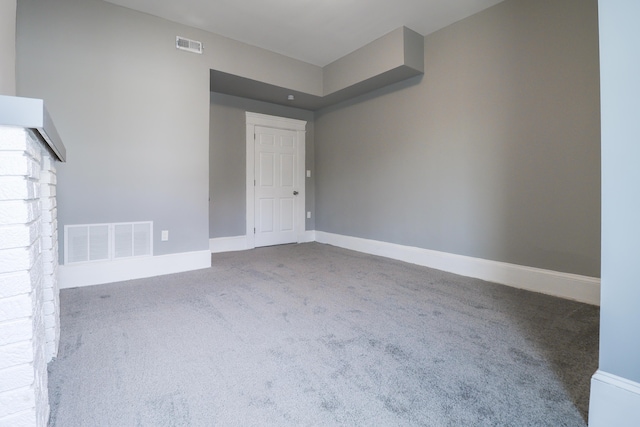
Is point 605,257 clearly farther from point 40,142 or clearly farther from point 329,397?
point 40,142

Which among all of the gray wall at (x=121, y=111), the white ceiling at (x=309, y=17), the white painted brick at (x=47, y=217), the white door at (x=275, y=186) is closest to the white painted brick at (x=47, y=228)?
the white painted brick at (x=47, y=217)

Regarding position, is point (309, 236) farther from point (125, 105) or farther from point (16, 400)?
point (16, 400)

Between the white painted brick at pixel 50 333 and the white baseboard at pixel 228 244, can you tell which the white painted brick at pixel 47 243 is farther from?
the white baseboard at pixel 228 244

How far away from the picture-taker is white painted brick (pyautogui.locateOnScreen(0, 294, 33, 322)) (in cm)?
84

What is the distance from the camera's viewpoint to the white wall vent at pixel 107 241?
302 centimetres

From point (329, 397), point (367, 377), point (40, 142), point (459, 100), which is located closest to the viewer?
point (40, 142)

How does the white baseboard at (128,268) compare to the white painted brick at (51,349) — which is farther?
the white baseboard at (128,268)

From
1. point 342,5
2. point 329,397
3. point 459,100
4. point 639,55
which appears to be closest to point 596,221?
point 459,100

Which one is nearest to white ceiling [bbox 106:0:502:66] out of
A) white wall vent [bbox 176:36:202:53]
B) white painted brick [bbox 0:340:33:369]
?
white wall vent [bbox 176:36:202:53]

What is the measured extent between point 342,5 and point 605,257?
10.4 ft

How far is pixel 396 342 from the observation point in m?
1.90

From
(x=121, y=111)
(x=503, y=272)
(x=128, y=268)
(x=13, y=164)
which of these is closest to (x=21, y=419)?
(x=13, y=164)

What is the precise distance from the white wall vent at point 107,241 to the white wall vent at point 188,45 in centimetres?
200

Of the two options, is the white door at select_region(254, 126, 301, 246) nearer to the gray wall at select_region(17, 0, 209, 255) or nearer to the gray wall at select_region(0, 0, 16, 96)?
the gray wall at select_region(17, 0, 209, 255)
